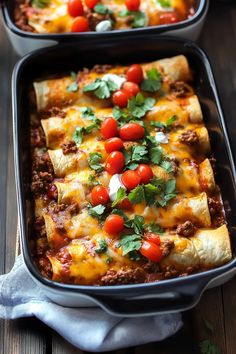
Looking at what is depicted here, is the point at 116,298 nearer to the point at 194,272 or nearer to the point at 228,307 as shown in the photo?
the point at 194,272

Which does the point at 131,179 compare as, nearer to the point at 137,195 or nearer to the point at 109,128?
the point at 137,195

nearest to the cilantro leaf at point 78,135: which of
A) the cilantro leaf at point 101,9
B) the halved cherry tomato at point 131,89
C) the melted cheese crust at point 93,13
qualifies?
the halved cherry tomato at point 131,89

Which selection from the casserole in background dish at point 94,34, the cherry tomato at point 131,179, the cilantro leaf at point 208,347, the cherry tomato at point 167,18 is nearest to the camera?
the cilantro leaf at point 208,347

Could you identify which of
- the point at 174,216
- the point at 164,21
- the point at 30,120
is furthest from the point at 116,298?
the point at 164,21

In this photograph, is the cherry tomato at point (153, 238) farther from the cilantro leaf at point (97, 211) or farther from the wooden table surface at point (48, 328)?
the wooden table surface at point (48, 328)

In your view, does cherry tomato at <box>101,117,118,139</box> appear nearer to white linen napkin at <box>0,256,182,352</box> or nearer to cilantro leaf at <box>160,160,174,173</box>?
cilantro leaf at <box>160,160,174,173</box>

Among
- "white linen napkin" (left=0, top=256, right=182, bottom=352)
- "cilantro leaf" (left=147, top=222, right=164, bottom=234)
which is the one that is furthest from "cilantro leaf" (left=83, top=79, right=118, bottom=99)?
"white linen napkin" (left=0, top=256, right=182, bottom=352)

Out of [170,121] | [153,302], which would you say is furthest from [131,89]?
[153,302]
